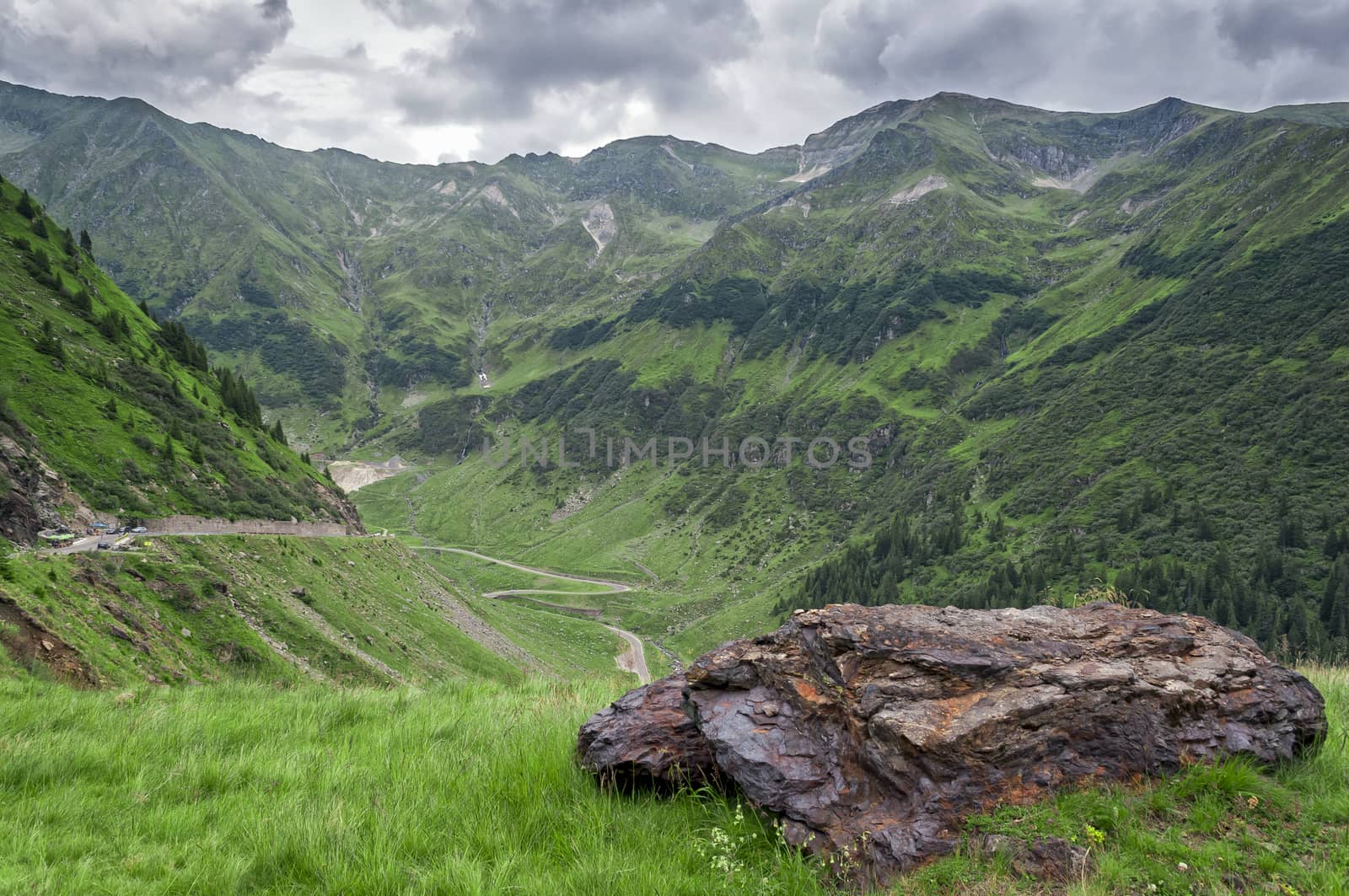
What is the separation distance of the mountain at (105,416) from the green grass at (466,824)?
169 ft

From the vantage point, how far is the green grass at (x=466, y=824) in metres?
3.83

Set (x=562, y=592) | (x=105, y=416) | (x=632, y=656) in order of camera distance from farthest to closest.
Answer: (x=562, y=592) → (x=632, y=656) → (x=105, y=416)

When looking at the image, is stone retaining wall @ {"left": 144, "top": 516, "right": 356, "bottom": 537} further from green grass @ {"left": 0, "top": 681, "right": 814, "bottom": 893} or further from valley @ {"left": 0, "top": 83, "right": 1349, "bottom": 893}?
green grass @ {"left": 0, "top": 681, "right": 814, "bottom": 893}

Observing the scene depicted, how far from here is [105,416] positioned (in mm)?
61000

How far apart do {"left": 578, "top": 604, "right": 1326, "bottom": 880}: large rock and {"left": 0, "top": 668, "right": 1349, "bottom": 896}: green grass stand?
290mm

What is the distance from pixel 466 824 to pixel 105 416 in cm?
8082

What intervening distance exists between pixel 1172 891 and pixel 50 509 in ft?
221

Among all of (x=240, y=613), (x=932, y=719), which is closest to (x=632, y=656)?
(x=240, y=613)

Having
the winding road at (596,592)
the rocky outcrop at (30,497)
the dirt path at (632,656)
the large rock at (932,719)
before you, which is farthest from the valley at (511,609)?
the winding road at (596,592)

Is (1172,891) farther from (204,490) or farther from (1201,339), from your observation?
(1201,339)

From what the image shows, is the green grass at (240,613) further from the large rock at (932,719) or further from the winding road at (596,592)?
the winding road at (596,592)

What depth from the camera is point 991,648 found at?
6375 millimetres

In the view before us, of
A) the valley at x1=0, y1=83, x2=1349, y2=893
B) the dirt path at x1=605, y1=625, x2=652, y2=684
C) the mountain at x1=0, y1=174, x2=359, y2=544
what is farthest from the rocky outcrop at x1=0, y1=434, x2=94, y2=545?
the dirt path at x1=605, y1=625, x2=652, y2=684

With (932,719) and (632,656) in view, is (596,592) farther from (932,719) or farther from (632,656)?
(932,719)
